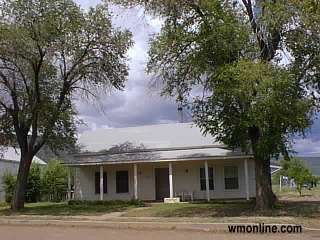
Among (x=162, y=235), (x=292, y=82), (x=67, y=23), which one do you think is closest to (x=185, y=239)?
(x=162, y=235)

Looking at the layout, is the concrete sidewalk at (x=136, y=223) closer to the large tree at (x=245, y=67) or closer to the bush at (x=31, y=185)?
the large tree at (x=245, y=67)

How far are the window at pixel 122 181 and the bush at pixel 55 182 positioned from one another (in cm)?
631

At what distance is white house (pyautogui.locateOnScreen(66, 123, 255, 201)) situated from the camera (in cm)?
3169

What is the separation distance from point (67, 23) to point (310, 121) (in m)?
12.6

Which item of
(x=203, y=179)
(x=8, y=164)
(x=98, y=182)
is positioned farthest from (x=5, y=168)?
(x=203, y=179)

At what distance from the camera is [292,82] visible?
19.9 m

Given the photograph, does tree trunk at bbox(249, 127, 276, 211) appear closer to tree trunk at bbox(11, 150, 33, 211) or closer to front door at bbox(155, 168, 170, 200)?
front door at bbox(155, 168, 170, 200)

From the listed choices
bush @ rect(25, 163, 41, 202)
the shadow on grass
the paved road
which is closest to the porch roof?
bush @ rect(25, 163, 41, 202)

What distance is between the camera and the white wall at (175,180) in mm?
32656

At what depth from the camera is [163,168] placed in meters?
34.3

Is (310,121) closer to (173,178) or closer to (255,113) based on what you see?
(255,113)

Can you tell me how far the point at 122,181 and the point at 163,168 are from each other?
2.89 meters

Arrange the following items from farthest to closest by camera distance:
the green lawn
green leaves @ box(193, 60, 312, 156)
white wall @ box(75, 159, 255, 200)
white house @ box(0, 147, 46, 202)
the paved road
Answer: white house @ box(0, 147, 46, 202)
the green lawn
white wall @ box(75, 159, 255, 200)
green leaves @ box(193, 60, 312, 156)
the paved road

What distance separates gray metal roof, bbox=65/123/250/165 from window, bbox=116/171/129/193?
1658 mm
